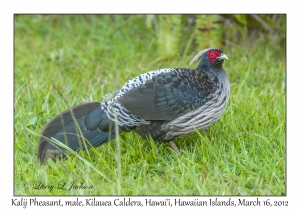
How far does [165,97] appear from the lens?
489 cm

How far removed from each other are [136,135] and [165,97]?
742mm

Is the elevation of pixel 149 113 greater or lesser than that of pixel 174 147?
greater

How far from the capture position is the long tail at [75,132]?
479cm

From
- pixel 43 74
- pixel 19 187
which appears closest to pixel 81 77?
pixel 43 74

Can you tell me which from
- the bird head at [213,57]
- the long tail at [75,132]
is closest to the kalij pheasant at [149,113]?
the long tail at [75,132]

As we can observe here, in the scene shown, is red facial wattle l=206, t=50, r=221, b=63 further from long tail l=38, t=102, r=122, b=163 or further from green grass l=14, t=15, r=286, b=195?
long tail l=38, t=102, r=122, b=163

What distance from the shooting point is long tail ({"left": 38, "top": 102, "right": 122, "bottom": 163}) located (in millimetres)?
4789

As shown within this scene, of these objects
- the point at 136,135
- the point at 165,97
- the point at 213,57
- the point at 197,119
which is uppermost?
the point at 213,57

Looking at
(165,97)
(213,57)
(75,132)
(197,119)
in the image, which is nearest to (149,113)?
(165,97)

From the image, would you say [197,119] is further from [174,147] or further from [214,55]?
[214,55]

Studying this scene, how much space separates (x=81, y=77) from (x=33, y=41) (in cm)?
205

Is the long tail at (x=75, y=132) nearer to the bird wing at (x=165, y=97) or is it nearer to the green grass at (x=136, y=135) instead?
the green grass at (x=136, y=135)

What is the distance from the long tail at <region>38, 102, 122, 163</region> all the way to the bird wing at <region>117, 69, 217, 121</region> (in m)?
0.29
